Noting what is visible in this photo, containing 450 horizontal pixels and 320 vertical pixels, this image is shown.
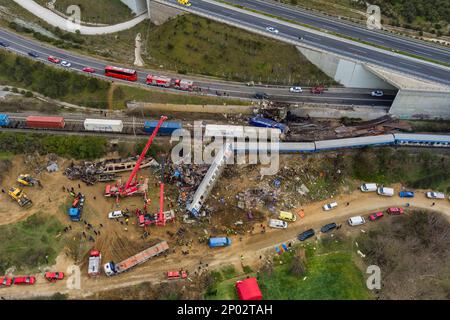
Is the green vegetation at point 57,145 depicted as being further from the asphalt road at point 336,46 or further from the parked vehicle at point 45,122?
the asphalt road at point 336,46

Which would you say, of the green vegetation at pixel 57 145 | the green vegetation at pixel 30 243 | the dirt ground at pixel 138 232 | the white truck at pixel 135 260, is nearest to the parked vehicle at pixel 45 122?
the green vegetation at pixel 57 145

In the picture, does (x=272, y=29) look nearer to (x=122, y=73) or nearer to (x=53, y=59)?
(x=122, y=73)

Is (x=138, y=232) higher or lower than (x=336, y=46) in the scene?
lower

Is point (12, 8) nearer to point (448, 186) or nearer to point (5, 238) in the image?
point (5, 238)

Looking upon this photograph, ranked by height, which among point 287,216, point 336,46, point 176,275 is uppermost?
point 336,46

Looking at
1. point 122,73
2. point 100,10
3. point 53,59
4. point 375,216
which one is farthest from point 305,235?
point 100,10

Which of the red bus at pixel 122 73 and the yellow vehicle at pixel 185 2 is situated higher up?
the yellow vehicle at pixel 185 2

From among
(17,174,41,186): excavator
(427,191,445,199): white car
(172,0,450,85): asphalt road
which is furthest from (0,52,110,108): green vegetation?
(427,191,445,199): white car
